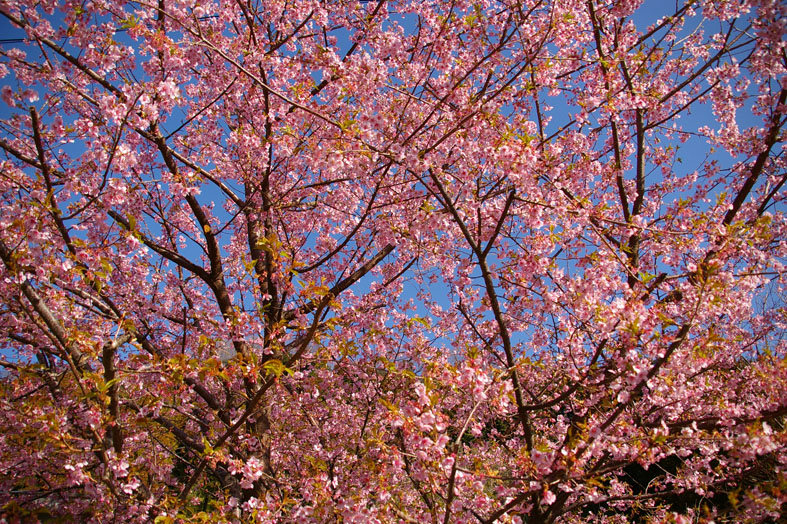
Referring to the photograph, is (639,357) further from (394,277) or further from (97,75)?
(97,75)

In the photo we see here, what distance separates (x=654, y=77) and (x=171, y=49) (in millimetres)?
5436

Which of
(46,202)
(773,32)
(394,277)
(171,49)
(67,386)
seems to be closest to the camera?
(46,202)

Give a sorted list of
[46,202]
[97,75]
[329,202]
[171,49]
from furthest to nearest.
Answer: [329,202] < [97,75] < [171,49] < [46,202]

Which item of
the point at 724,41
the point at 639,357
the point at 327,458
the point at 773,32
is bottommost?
the point at 327,458

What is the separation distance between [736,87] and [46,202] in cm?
624

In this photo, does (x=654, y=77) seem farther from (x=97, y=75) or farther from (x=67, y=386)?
(x=67, y=386)

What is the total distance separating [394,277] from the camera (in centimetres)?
749

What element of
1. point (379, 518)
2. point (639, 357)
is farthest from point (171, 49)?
point (639, 357)

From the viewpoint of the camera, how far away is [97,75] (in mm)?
4730

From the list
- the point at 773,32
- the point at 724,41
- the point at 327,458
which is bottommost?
the point at 327,458

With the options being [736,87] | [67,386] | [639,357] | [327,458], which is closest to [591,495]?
[639,357]

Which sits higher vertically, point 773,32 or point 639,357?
point 773,32

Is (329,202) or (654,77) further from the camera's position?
(329,202)

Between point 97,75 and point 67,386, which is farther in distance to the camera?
point 67,386
